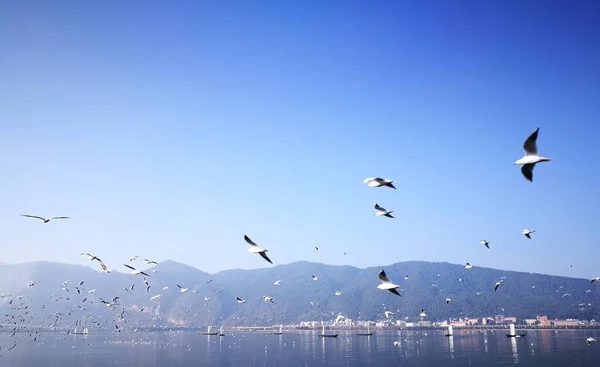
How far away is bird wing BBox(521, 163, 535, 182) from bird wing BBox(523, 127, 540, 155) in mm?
418

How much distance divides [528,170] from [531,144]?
0.95 m

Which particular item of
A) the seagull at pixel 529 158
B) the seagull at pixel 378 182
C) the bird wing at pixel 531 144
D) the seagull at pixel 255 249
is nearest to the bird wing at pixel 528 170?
the seagull at pixel 529 158

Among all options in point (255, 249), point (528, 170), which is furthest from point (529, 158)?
point (255, 249)

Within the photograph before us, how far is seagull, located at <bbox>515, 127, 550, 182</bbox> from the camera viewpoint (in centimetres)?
1452

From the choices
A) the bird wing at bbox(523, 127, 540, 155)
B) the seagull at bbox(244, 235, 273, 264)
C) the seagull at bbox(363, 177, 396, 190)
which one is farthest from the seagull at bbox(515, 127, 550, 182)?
the seagull at bbox(244, 235, 273, 264)

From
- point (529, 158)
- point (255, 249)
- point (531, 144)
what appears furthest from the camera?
point (255, 249)

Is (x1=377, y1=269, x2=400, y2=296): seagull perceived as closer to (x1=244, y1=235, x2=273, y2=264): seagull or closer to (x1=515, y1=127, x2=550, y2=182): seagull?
(x1=244, y1=235, x2=273, y2=264): seagull

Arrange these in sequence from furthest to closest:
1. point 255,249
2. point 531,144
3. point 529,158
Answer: point 255,249
point 529,158
point 531,144

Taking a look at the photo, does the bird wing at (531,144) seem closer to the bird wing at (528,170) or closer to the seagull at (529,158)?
the seagull at (529,158)

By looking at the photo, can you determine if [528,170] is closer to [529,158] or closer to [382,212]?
[529,158]

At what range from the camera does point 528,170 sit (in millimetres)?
15047

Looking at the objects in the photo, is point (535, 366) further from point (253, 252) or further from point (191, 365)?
point (253, 252)

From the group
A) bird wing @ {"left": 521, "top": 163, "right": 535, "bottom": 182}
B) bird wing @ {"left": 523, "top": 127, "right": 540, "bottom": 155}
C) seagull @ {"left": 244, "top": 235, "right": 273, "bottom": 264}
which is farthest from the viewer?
seagull @ {"left": 244, "top": 235, "right": 273, "bottom": 264}

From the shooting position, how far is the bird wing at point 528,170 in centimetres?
1497
